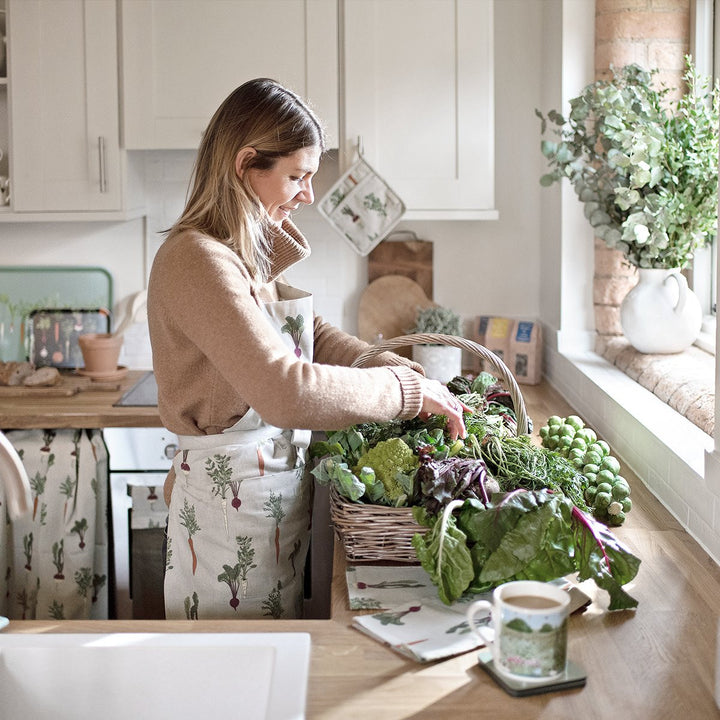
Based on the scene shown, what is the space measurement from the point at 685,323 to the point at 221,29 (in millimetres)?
1650

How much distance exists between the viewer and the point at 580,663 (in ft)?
4.48

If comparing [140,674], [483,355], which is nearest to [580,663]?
[140,674]

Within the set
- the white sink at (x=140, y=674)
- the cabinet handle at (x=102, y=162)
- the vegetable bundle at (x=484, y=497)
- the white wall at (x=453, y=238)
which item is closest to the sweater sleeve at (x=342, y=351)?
the vegetable bundle at (x=484, y=497)

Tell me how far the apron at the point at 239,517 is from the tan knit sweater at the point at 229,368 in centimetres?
6

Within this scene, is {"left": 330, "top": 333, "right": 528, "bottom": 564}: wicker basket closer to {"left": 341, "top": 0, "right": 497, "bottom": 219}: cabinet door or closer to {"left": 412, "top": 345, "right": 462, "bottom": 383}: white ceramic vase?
{"left": 412, "top": 345, "right": 462, "bottom": 383}: white ceramic vase

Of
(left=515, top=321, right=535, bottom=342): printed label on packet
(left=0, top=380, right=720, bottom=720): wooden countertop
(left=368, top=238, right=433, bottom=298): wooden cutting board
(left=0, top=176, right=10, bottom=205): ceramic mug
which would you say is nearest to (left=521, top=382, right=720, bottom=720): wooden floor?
(left=0, top=380, right=720, bottom=720): wooden countertop

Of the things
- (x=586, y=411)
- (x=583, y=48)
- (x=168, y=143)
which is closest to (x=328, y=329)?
(x=586, y=411)

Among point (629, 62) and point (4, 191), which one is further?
point (4, 191)

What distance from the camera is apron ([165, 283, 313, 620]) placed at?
73.6 inches

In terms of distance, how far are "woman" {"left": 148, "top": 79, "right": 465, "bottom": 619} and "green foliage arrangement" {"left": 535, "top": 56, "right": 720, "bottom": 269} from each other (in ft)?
3.18

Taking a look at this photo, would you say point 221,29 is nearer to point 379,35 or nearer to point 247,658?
point 379,35

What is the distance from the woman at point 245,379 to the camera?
1.59 m

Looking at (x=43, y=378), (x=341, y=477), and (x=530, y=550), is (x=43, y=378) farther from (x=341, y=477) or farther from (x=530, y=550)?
(x=530, y=550)

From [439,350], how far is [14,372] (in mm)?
1377
